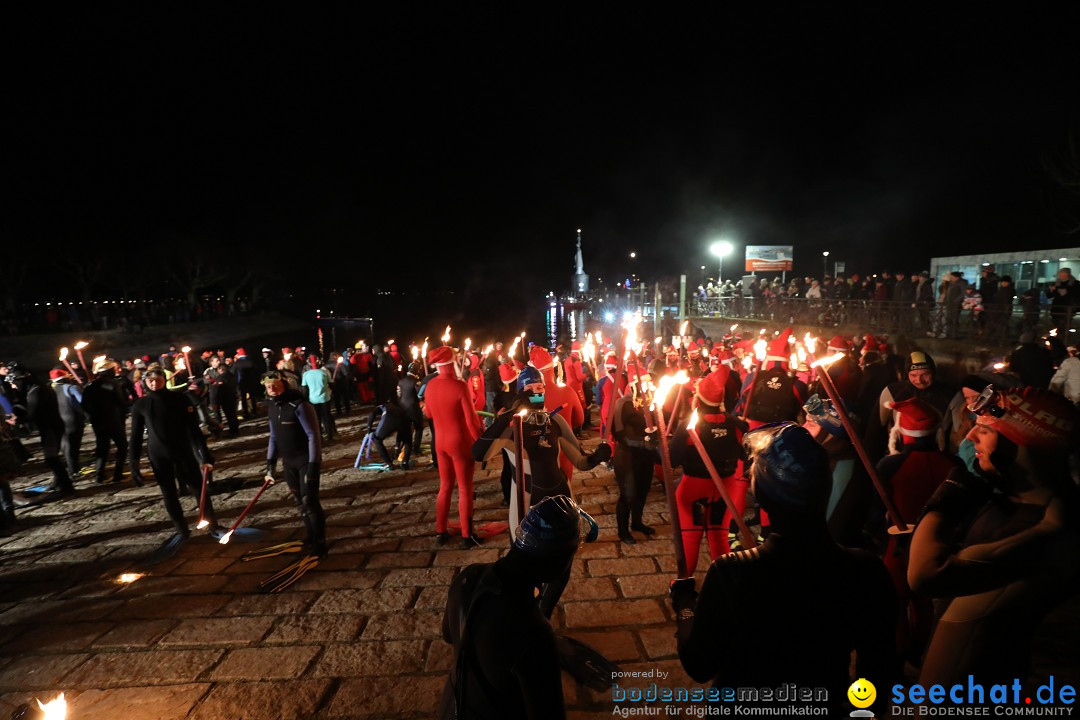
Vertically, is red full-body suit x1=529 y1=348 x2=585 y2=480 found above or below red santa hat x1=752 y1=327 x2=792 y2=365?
below

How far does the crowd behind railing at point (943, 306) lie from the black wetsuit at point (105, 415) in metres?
16.7

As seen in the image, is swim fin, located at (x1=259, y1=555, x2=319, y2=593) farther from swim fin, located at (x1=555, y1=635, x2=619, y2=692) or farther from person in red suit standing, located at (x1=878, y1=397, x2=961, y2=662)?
person in red suit standing, located at (x1=878, y1=397, x2=961, y2=662)

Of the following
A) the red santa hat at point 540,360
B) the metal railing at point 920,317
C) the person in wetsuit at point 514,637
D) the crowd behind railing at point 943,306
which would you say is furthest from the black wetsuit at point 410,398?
the metal railing at point 920,317

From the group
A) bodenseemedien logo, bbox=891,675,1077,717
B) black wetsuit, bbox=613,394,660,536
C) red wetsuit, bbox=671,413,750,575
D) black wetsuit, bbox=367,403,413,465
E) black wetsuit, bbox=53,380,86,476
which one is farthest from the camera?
black wetsuit, bbox=53,380,86,476

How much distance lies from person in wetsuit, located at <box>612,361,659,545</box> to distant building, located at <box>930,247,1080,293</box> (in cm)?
1730

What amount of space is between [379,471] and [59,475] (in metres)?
4.98

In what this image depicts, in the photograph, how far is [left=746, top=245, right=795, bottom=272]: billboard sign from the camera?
132 feet

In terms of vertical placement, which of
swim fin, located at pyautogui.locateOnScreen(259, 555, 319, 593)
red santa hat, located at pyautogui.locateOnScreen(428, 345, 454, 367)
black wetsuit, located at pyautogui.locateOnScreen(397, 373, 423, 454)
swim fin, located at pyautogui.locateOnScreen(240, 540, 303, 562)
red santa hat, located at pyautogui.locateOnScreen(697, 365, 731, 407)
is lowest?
swim fin, located at pyautogui.locateOnScreen(240, 540, 303, 562)

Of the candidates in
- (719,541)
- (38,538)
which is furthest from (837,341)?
(38,538)

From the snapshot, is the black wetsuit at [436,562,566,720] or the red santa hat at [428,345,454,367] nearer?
the black wetsuit at [436,562,566,720]

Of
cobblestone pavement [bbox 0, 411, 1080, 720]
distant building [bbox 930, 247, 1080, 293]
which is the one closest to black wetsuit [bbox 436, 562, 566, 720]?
cobblestone pavement [bbox 0, 411, 1080, 720]

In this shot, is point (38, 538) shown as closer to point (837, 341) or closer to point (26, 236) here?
point (837, 341)

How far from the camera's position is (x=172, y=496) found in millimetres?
6113

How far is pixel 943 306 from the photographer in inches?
537
